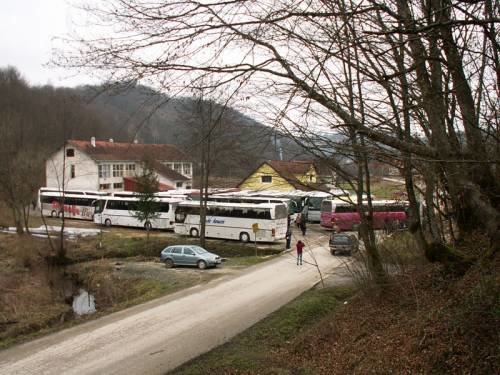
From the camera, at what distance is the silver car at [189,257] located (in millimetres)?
26125

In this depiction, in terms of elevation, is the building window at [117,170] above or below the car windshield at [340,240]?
above

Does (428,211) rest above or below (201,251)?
above

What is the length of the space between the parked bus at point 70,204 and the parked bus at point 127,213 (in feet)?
6.68

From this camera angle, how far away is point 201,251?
26.8 meters

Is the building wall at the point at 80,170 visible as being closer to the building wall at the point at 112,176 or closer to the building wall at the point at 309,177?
the building wall at the point at 112,176

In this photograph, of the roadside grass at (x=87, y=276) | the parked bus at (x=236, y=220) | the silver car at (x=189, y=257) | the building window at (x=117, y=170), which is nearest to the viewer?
the roadside grass at (x=87, y=276)

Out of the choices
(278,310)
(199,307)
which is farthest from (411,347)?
(199,307)

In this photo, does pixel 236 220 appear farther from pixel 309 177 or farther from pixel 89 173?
pixel 89 173

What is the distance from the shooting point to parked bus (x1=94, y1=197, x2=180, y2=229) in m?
39.6

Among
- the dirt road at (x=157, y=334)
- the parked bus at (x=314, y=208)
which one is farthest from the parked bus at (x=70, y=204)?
the dirt road at (x=157, y=334)

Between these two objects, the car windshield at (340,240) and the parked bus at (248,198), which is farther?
the parked bus at (248,198)

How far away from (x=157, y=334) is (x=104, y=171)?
4533 centimetres

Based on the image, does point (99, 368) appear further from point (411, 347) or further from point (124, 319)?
point (411, 347)

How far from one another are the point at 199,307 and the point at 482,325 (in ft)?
39.4
